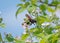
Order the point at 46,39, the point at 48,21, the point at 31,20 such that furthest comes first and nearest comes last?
1. the point at 31,20
2. the point at 48,21
3. the point at 46,39

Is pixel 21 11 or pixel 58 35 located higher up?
pixel 21 11

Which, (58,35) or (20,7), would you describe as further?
(20,7)

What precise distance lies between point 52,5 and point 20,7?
8.0 inches

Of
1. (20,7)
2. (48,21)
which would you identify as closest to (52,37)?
(48,21)

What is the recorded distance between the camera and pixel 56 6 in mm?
1303

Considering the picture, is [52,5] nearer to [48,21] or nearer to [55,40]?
[48,21]

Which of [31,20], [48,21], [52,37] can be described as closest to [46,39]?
[52,37]

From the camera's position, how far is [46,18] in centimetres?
123

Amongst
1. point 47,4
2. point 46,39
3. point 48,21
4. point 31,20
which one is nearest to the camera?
point 46,39

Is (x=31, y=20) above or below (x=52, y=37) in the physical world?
above

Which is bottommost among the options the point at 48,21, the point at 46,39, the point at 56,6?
the point at 46,39

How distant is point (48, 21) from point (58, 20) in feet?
1.16

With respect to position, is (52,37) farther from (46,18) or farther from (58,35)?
(46,18)

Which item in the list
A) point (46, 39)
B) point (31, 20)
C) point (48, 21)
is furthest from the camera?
point (31, 20)
